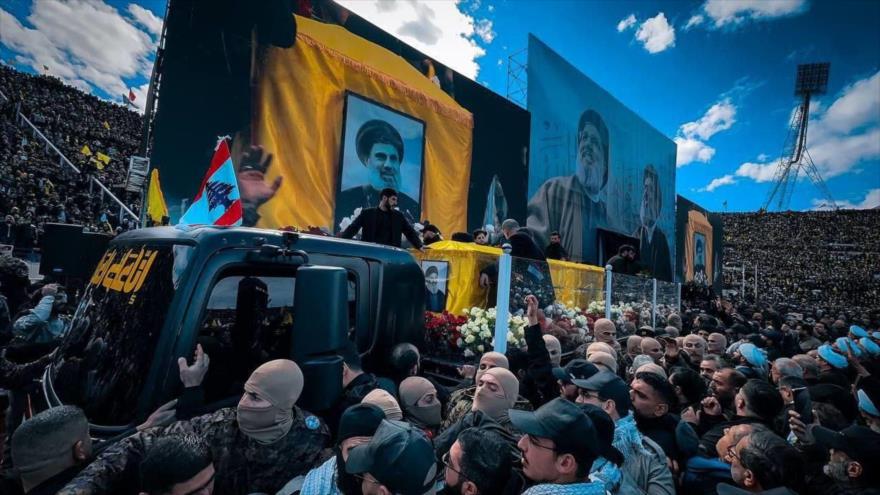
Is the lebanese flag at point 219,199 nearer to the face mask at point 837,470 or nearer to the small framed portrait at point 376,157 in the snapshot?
the face mask at point 837,470

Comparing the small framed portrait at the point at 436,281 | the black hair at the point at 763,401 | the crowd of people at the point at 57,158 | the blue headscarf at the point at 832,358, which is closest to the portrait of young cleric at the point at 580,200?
the blue headscarf at the point at 832,358

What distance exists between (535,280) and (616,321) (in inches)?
108

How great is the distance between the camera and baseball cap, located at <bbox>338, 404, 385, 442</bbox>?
6.33 ft

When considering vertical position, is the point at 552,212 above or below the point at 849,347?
above

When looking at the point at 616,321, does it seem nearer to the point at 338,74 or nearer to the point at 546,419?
the point at 546,419

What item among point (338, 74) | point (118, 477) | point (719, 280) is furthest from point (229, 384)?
point (719, 280)

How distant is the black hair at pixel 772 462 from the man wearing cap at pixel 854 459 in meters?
0.70

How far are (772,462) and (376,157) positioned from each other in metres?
9.77

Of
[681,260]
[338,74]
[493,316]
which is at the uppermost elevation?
[338,74]

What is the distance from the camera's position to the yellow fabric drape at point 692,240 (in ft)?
99.6

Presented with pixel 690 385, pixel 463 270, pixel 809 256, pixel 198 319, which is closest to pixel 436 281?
pixel 463 270

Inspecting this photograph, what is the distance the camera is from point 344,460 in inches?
74.4

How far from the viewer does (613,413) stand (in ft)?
8.78

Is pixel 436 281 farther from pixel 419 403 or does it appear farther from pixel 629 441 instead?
pixel 629 441
